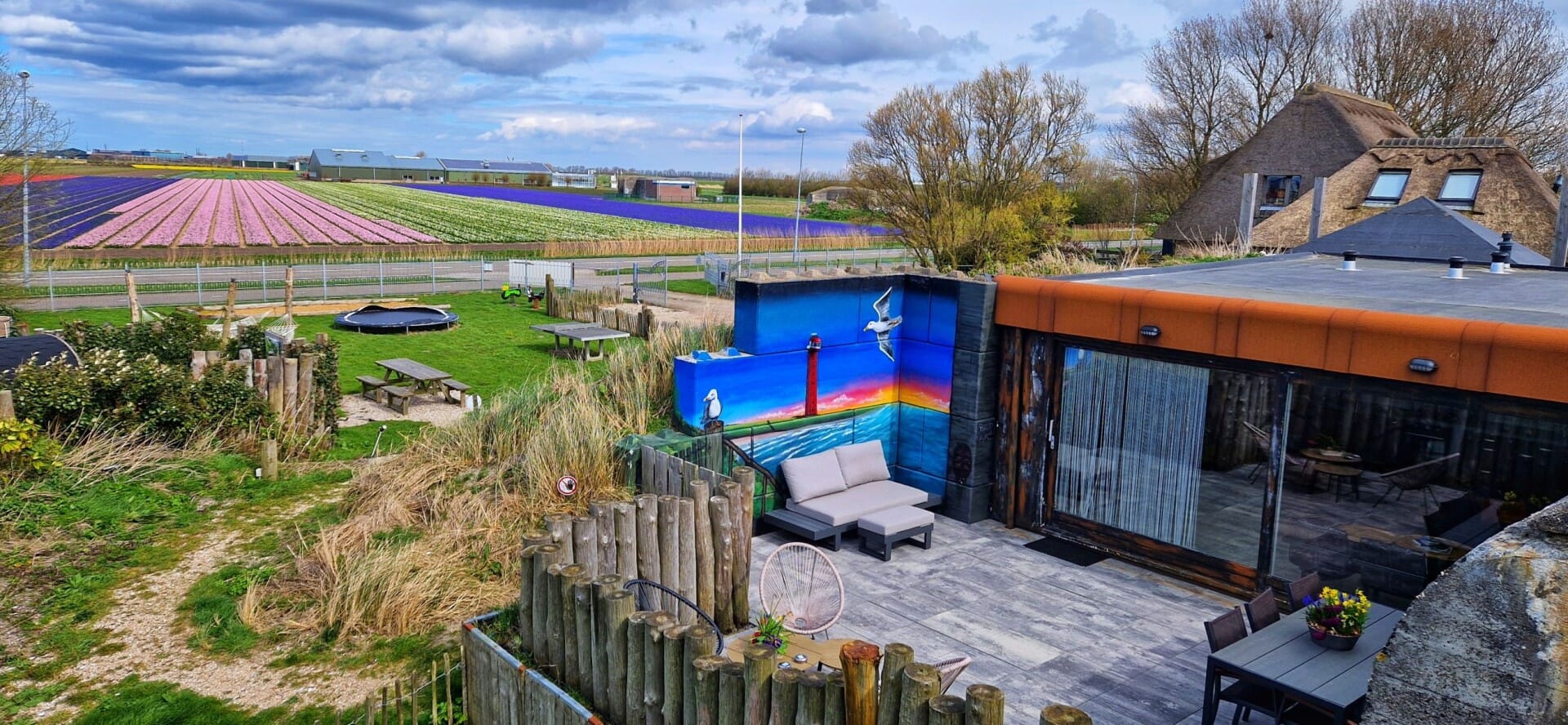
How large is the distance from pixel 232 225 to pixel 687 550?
5353 cm

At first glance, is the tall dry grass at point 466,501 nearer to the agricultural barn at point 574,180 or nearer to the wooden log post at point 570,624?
the wooden log post at point 570,624

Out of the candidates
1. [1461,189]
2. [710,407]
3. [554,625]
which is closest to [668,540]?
[554,625]

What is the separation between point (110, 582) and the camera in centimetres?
830

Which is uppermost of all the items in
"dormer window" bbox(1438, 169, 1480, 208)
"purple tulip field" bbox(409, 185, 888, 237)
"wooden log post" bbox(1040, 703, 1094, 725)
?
"dormer window" bbox(1438, 169, 1480, 208)

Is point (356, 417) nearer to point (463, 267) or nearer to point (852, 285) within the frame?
point (852, 285)

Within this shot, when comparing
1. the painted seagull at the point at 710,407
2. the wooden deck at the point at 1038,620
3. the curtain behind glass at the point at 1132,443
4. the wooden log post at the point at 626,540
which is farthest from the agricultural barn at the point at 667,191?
the wooden log post at the point at 626,540

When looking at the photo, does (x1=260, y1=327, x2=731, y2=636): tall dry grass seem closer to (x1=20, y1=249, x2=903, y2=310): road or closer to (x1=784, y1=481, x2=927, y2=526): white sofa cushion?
(x1=784, y1=481, x2=927, y2=526): white sofa cushion

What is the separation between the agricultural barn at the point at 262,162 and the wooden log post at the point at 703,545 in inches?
7267

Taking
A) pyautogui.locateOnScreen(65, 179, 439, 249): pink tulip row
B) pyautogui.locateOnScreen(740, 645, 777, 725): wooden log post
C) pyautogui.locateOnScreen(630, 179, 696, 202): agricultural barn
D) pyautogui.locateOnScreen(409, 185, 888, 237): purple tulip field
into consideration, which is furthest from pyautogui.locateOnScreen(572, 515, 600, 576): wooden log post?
pyautogui.locateOnScreen(630, 179, 696, 202): agricultural barn

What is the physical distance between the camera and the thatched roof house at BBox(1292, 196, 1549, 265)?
17.7 m

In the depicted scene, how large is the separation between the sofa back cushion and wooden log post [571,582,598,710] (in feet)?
16.0

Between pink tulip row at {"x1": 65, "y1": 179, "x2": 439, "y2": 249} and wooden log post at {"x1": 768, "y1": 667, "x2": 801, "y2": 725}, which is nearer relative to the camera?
wooden log post at {"x1": 768, "y1": 667, "x2": 801, "y2": 725}

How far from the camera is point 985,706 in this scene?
3949 mm

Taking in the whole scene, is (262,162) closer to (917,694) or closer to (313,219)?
(313,219)
